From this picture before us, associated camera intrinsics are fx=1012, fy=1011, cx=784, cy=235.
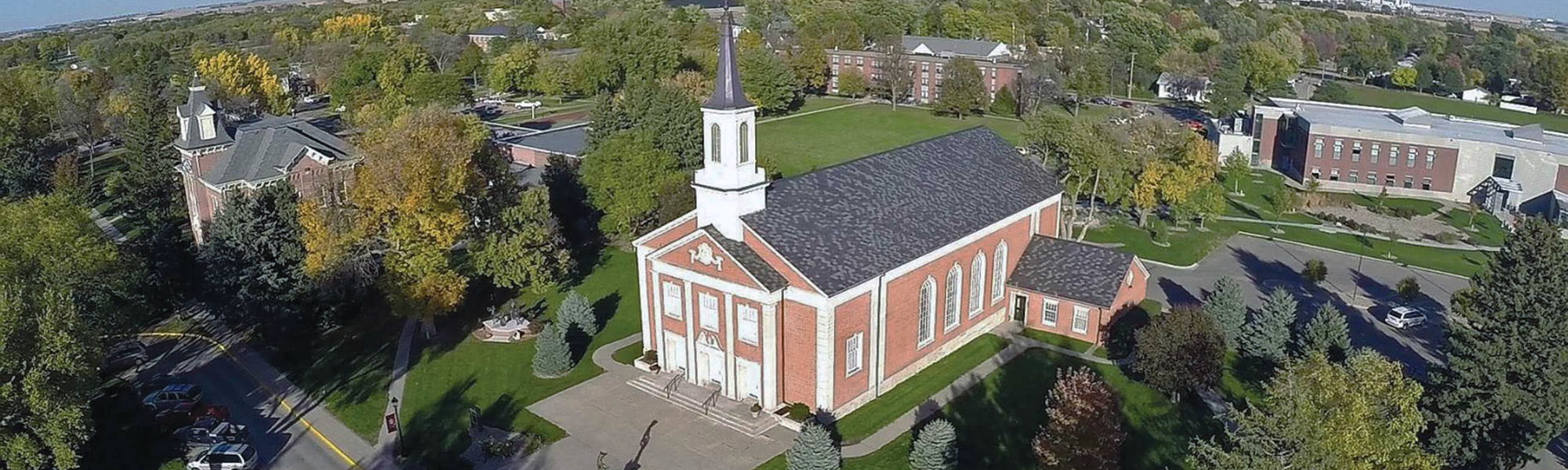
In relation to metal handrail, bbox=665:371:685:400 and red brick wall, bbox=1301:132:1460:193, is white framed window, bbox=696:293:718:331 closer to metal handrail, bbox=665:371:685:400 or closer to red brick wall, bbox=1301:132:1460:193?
metal handrail, bbox=665:371:685:400

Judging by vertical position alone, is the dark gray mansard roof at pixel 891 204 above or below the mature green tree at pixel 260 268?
above

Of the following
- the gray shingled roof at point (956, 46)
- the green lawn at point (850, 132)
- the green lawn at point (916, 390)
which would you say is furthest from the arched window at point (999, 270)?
the gray shingled roof at point (956, 46)

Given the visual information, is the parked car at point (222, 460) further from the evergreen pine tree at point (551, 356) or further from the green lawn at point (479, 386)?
the evergreen pine tree at point (551, 356)

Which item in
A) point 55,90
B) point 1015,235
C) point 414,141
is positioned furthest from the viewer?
point 55,90

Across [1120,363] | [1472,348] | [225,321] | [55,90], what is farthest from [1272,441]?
[55,90]

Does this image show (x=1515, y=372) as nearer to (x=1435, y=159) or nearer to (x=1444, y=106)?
(x=1435, y=159)

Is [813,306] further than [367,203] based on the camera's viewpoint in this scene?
No

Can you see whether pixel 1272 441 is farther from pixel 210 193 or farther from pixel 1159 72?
pixel 1159 72

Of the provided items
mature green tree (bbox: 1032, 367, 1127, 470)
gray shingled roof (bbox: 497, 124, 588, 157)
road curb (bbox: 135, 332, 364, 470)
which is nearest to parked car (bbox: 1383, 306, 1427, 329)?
mature green tree (bbox: 1032, 367, 1127, 470)
